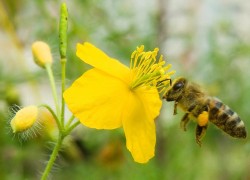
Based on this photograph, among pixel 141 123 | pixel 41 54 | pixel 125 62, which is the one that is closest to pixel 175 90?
pixel 141 123

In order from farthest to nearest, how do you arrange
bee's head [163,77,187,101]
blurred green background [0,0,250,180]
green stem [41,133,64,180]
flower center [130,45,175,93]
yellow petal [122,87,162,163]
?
blurred green background [0,0,250,180]
bee's head [163,77,187,101]
flower center [130,45,175,93]
yellow petal [122,87,162,163]
green stem [41,133,64,180]

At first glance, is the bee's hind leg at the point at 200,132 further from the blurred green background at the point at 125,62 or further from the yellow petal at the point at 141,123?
the blurred green background at the point at 125,62

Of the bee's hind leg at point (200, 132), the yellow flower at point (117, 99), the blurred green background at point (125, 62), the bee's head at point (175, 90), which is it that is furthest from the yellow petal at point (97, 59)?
the blurred green background at point (125, 62)

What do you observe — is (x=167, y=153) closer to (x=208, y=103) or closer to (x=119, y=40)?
(x=119, y=40)

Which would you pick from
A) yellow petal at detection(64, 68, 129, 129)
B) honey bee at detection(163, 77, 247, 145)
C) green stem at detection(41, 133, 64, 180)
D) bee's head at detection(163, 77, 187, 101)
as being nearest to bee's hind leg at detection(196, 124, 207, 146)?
honey bee at detection(163, 77, 247, 145)

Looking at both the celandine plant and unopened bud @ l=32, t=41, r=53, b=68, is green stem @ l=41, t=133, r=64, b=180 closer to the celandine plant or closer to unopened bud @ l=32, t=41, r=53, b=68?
the celandine plant

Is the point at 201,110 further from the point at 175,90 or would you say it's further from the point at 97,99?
the point at 97,99
